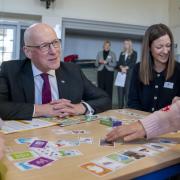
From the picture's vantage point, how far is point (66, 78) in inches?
75.2

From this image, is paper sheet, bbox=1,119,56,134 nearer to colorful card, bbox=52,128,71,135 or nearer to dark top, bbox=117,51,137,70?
colorful card, bbox=52,128,71,135

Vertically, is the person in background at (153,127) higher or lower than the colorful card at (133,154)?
higher

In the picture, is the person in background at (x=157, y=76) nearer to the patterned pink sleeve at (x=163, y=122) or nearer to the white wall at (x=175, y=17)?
the patterned pink sleeve at (x=163, y=122)

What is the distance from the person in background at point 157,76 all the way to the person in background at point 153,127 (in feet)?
3.24

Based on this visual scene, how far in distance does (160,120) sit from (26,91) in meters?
0.89

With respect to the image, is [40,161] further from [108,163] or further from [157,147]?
[157,147]

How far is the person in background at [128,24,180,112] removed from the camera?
7.07 ft

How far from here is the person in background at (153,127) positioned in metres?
1.13

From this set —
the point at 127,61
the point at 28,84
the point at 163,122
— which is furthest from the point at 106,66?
the point at 163,122

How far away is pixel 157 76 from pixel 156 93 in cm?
13

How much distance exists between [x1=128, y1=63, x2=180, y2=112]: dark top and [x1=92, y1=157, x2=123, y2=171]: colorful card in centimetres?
128

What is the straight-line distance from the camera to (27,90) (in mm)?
1740

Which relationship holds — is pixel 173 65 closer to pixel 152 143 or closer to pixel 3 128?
pixel 152 143

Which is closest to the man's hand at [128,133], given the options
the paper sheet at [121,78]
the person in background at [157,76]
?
the person in background at [157,76]
